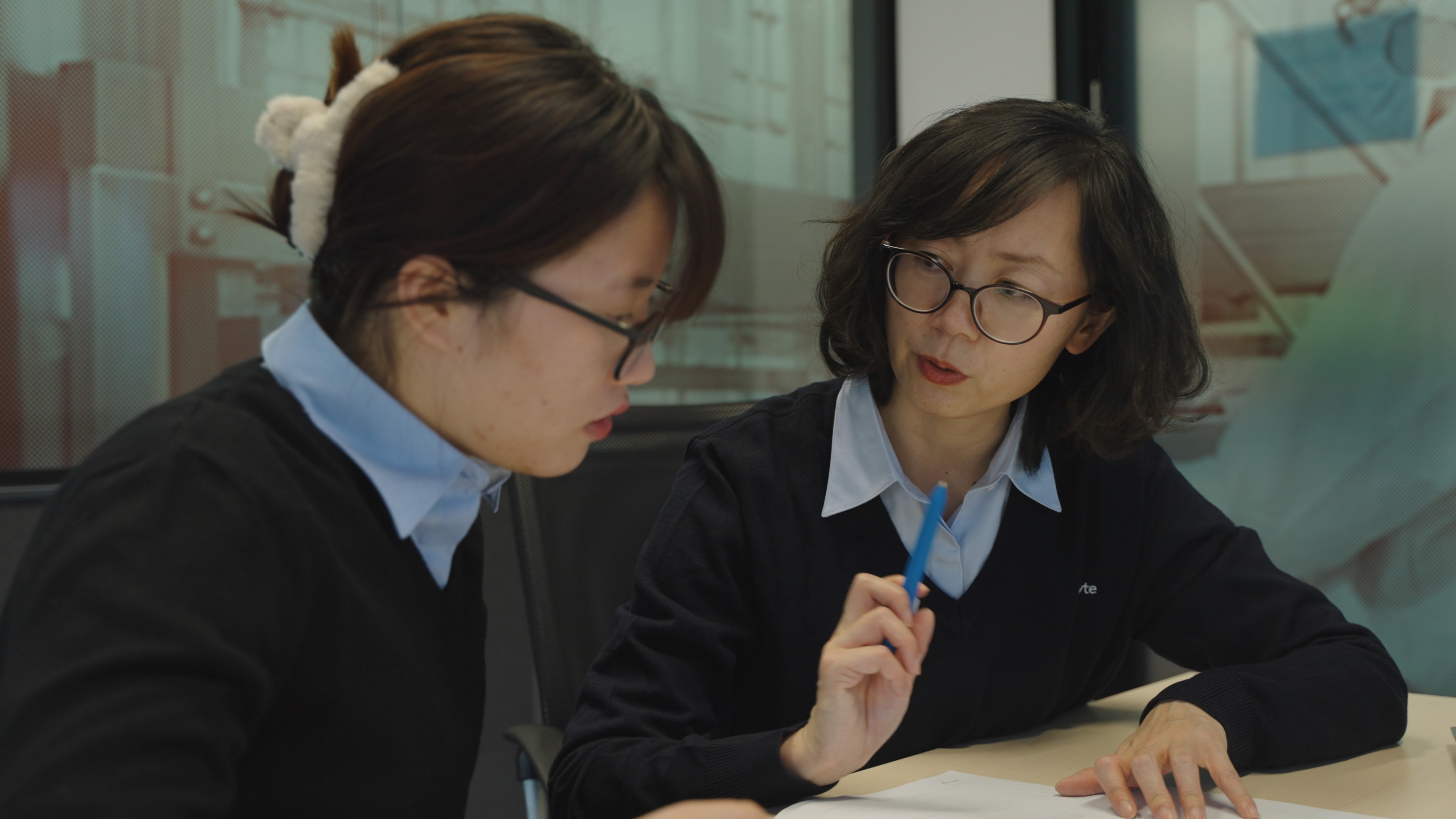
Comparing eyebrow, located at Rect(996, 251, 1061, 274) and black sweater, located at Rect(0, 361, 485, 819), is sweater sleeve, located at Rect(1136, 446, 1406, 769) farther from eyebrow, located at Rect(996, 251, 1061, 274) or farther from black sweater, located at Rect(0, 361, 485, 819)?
black sweater, located at Rect(0, 361, 485, 819)

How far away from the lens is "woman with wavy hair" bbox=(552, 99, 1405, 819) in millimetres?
1135

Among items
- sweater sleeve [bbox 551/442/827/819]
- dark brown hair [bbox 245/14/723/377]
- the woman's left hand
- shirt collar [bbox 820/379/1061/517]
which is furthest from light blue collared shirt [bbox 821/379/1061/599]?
dark brown hair [bbox 245/14/723/377]

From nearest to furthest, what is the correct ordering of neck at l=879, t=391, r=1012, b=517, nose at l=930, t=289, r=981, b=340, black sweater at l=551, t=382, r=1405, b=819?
black sweater at l=551, t=382, r=1405, b=819
nose at l=930, t=289, r=981, b=340
neck at l=879, t=391, r=1012, b=517

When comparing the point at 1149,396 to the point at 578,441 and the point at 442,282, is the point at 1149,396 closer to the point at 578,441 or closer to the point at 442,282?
the point at 578,441

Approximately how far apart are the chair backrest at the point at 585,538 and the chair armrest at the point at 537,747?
3 cm

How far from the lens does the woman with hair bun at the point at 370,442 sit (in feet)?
1.99

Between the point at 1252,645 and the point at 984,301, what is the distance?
52cm

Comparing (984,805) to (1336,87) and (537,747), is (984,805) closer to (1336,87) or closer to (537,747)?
(537,747)

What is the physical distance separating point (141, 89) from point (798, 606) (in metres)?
1.42

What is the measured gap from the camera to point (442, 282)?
30.5 inches

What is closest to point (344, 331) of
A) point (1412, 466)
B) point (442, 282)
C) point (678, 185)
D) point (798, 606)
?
point (442, 282)

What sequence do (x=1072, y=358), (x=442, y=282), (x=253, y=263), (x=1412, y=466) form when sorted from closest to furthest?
Answer: (x=442, y=282), (x=1072, y=358), (x=253, y=263), (x=1412, y=466)

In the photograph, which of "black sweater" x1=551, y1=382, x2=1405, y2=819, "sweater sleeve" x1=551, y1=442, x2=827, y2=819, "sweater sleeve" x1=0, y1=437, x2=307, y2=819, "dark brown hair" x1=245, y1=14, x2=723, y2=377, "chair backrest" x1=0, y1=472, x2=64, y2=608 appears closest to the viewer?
"sweater sleeve" x1=0, y1=437, x2=307, y2=819

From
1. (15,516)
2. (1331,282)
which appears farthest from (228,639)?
(1331,282)
